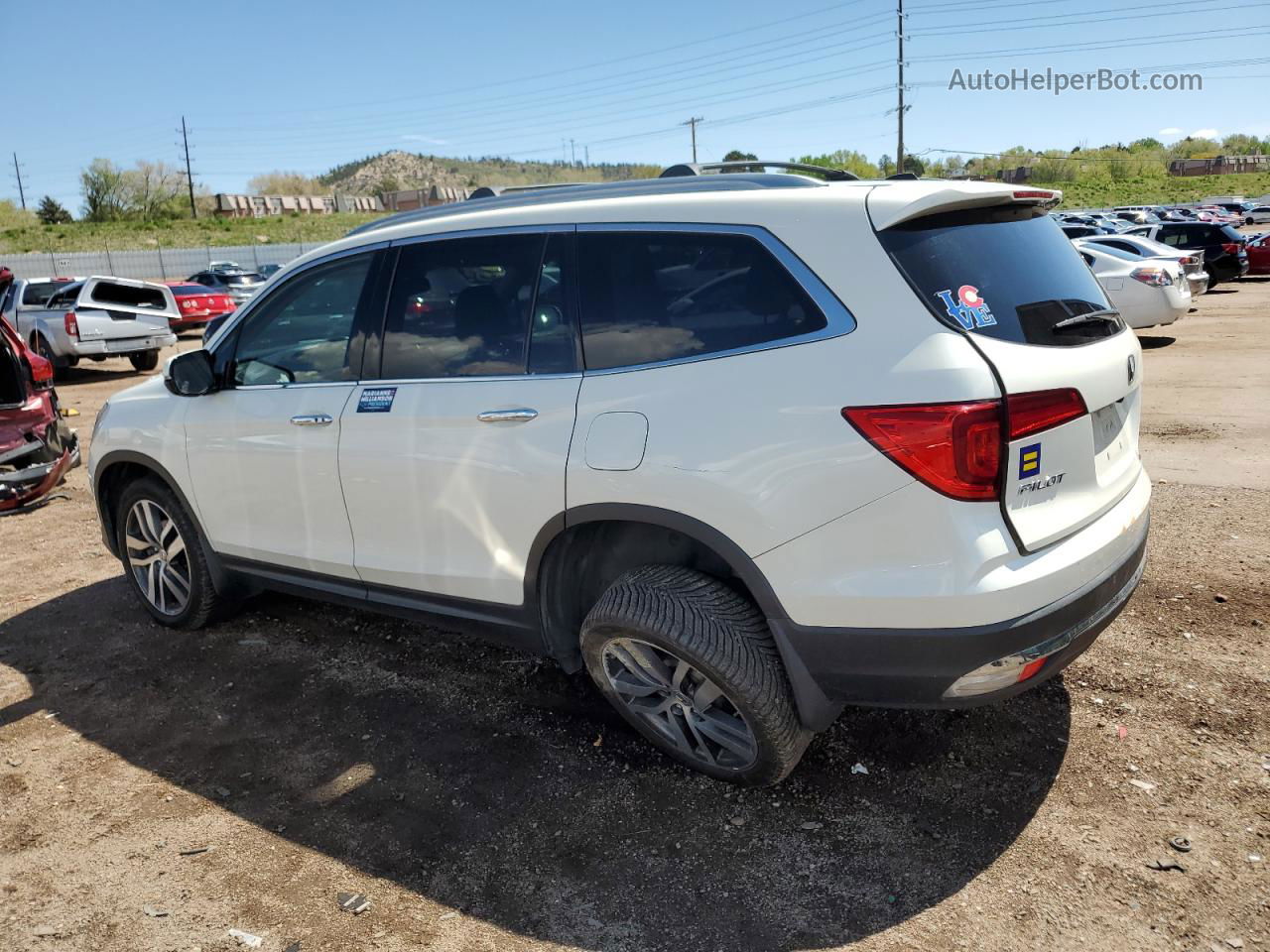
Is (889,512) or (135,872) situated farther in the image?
(135,872)

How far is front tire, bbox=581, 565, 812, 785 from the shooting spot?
9.18 feet

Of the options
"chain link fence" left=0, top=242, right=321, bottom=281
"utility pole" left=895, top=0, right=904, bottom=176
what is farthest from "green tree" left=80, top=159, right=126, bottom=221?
"utility pole" left=895, top=0, right=904, bottom=176

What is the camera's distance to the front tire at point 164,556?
452cm

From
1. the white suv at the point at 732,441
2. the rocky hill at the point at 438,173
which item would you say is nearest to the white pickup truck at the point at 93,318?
the white suv at the point at 732,441

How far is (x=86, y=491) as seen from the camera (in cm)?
768

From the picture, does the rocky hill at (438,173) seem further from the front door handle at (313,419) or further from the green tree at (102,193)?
the front door handle at (313,419)

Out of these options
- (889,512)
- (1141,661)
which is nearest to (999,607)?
(889,512)

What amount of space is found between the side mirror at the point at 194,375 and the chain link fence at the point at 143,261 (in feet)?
142

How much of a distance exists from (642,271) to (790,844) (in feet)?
6.14

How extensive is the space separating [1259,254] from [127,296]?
26.2 meters

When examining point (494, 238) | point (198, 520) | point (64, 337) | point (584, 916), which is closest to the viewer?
point (584, 916)

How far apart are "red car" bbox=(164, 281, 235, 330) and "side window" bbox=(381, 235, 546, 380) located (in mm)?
18298

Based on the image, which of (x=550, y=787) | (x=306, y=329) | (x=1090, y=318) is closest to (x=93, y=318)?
(x=306, y=329)

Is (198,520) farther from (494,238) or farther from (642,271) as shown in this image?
(642,271)
